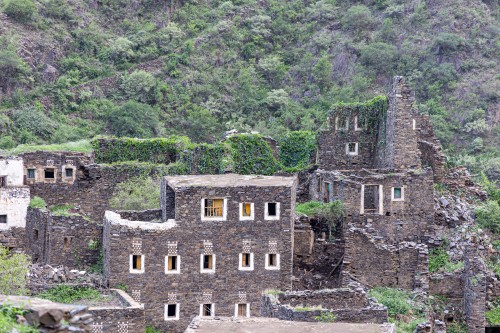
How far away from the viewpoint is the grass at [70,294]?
160ft

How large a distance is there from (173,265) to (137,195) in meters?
12.1

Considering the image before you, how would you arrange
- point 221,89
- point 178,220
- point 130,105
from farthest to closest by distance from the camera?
point 221,89, point 130,105, point 178,220

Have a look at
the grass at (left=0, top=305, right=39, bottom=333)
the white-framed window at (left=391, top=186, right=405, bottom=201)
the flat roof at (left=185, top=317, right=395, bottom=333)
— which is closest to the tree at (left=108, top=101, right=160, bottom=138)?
the white-framed window at (left=391, top=186, right=405, bottom=201)

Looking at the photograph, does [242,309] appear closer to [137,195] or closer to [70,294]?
[70,294]

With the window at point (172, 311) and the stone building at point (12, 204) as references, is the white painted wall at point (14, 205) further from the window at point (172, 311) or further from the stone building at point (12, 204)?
the window at point (172, 311)

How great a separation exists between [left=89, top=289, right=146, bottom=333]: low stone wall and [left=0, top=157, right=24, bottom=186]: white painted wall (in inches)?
707

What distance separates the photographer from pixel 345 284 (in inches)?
2105

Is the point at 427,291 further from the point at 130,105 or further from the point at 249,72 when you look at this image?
the point at 249,72

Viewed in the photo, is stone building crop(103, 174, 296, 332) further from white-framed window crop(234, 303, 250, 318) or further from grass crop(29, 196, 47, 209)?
grass crop(29, 196, 47, 209)

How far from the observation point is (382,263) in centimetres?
5453

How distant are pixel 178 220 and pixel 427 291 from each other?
1128cm

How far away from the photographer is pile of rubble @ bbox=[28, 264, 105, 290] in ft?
165

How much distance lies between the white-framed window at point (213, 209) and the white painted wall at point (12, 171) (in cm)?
1484

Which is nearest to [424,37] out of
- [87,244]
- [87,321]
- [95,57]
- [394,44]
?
[394,44]
